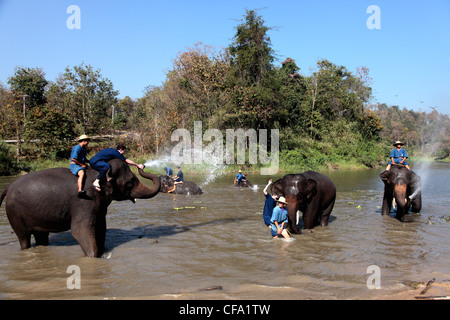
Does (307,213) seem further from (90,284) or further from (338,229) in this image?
(90,284)

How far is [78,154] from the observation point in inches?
289

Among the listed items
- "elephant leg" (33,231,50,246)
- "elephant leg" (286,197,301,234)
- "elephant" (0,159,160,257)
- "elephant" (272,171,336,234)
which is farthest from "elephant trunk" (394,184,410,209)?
"elephant leg" (33,231,50,246)

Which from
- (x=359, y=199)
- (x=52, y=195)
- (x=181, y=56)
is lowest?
(x=359, y=199)

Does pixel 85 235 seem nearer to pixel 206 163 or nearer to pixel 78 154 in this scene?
pixel 78 154

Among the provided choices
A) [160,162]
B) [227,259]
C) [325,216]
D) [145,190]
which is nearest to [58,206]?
[145,190]

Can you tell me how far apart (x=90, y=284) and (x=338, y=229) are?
23.1 feet

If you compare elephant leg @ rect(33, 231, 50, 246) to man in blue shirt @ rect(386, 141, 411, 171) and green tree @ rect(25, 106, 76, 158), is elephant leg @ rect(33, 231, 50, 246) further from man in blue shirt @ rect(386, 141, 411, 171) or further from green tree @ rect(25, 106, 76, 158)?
green tree @ rect(25, 106, 76, 158)

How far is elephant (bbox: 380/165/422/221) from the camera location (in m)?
11.2

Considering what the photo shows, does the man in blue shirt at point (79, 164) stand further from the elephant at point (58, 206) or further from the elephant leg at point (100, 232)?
the elephant leg at point (100, 232)

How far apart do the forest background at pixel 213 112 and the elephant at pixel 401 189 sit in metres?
15.5

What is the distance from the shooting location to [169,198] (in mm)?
16328

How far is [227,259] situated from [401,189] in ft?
21.9
